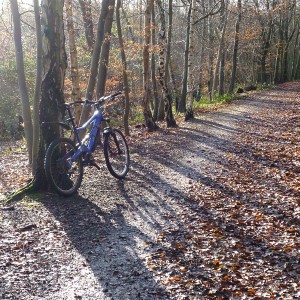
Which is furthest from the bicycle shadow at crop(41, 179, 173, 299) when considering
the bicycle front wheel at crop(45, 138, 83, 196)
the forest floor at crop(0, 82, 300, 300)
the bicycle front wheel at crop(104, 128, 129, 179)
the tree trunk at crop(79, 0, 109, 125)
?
the tree trunk at crop(79, 0, 109, 125)

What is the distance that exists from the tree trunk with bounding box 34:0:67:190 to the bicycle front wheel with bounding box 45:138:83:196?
0.26 meters

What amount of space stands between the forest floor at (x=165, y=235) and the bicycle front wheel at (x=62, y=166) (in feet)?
0.66

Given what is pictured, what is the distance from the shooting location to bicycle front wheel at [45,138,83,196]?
19.0 ft

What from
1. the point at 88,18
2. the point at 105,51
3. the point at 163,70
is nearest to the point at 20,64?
the point at 105,51

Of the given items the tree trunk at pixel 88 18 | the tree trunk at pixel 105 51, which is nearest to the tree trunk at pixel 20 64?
the tree trunk at pixel 105 51

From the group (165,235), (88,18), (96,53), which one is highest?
(88,18)

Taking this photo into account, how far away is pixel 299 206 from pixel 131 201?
2.60 m

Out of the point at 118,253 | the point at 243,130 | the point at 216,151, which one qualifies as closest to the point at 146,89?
the point at 243,130

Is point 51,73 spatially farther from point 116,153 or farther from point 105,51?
point 105,51

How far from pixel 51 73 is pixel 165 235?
3.14m

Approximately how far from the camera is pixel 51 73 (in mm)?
5922

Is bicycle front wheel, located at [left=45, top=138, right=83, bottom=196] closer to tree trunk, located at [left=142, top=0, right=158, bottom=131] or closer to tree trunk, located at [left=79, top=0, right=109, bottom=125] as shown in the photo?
tree trunk, located at [left=79, top=0, right=109, bottom=125]

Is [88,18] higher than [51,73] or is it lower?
higher

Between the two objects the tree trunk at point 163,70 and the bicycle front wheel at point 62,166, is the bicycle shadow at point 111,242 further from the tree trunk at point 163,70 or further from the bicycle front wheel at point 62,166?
the tree trunk at point 163,70
